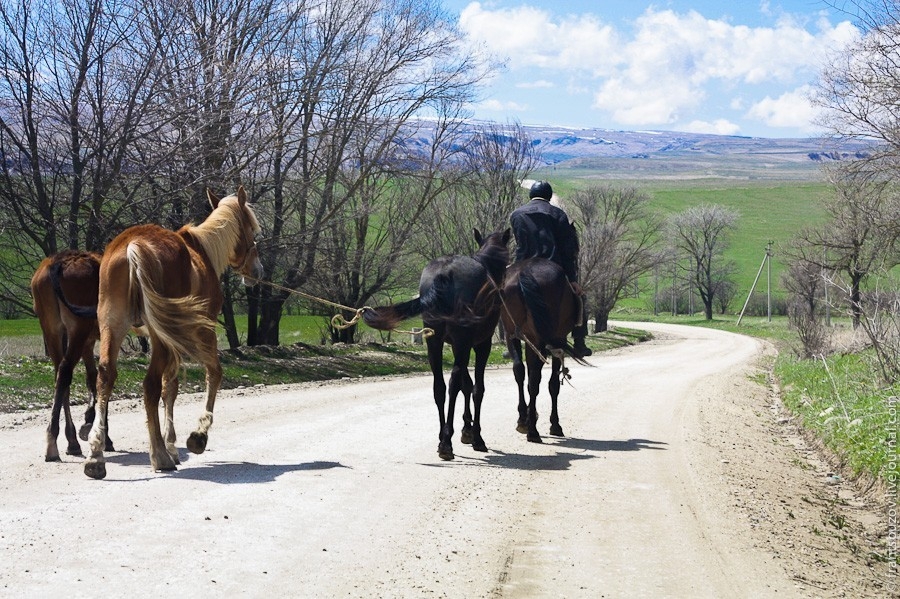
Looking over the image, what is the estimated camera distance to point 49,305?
10094 millimetres

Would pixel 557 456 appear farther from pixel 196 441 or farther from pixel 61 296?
pixel 61 296

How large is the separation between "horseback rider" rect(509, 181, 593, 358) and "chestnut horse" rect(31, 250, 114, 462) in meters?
5.17

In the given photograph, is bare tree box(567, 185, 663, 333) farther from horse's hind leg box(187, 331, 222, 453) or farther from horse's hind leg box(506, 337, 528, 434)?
horse's hind leg box(187, 331, 222, 453)

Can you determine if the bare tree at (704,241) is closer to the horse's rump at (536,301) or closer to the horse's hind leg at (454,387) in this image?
the horse's rump at (536,301)

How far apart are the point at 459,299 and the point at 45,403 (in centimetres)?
780

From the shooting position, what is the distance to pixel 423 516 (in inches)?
298

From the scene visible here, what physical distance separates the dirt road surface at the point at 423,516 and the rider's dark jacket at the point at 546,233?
2408 mm

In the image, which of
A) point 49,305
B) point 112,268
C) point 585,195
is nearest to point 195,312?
point 112,268

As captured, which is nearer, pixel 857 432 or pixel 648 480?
pixel 648 480

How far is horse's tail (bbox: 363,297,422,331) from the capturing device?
10938mm

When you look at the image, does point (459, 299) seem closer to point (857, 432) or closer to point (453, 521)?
point (453, 521)

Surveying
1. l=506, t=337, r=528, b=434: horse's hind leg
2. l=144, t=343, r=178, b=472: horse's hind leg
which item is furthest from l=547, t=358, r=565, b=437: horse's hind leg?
l=144, t=343, r=178, b=472: horse's hind leg

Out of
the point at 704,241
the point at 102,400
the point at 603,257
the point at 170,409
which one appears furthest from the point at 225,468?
the point at 704,241

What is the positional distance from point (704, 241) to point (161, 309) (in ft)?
334
